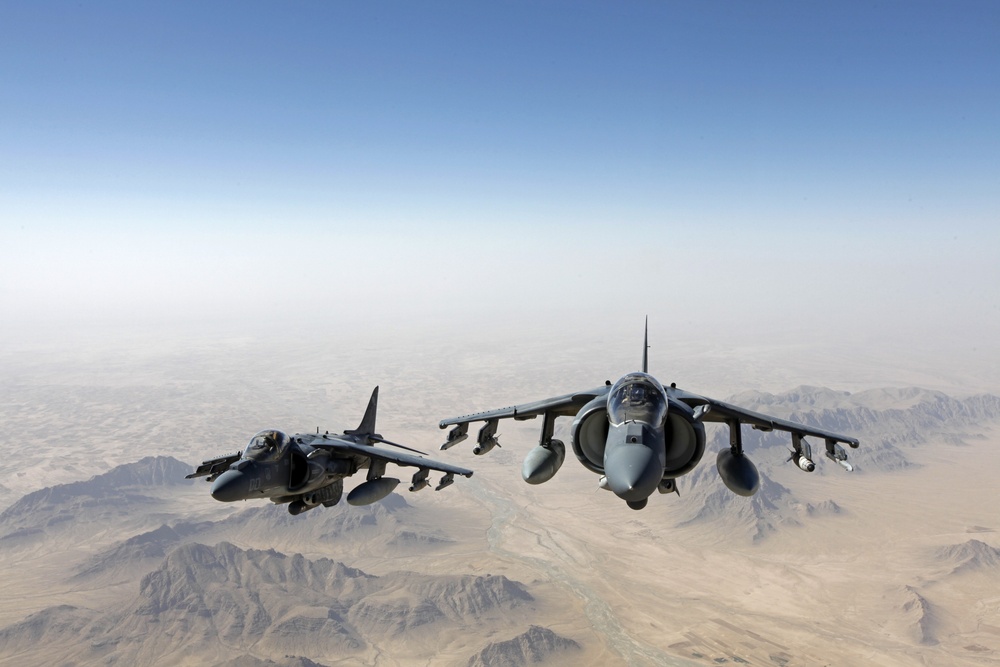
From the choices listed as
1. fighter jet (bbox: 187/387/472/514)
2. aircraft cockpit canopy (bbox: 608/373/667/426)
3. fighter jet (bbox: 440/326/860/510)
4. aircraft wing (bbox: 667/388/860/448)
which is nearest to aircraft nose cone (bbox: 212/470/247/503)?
fighter jet (bbox: 187/387/472/514)

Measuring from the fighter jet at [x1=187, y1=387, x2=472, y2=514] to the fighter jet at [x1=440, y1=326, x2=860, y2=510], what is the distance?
488 cm

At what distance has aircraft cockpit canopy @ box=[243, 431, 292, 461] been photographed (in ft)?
65.6

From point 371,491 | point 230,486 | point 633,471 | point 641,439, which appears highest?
point 641,439

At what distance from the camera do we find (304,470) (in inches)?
843

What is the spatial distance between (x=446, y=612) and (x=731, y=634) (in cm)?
6808

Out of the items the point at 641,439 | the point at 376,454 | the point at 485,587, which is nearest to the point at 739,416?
the point at 641,439

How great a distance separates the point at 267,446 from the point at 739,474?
52.3 feet

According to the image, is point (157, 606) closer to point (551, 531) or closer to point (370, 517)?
point (370, 517)

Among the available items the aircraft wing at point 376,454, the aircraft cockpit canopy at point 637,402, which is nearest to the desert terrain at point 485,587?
the aircraft wing at point 376,454

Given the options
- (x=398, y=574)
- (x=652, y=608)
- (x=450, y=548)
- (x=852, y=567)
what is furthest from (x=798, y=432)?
(x=852, y=567)

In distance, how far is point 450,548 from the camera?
578ft

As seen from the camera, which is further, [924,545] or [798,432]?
[924,545]

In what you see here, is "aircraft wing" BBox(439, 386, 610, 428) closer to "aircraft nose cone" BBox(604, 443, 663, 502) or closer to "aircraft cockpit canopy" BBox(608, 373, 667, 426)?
"aircraft cockpit canopy" BBox(608, 373, 667, 426)

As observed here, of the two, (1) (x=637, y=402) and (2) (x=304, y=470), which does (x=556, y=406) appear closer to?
(1) (x=637, y=402)
